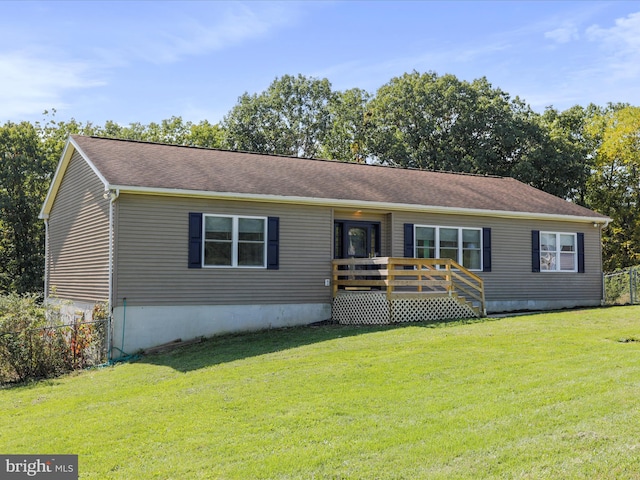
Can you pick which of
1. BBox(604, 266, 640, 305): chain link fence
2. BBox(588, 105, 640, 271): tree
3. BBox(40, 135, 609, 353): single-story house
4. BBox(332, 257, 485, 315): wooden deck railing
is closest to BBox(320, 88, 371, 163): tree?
BBox(588, 105, 640, 271): tree

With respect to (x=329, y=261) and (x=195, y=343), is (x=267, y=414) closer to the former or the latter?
(x=195, y=343)

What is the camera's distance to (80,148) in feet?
50.0

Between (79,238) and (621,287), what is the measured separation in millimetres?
19131

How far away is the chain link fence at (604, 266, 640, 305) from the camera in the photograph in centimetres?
2130

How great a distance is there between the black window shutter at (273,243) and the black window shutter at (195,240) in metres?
1.68

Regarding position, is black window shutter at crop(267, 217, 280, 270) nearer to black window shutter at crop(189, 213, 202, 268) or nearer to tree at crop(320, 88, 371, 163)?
black window shutter at crop(189, 213, 202, 268)

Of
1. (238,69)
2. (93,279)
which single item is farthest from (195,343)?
(238,69)

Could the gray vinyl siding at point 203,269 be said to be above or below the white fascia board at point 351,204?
below

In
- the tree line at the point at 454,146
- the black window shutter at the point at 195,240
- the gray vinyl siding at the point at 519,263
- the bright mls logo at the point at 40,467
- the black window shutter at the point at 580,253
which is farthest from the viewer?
the tree line at the point at 454,146

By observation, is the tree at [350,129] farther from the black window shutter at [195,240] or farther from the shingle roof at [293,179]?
the black window shutter at [195,240]

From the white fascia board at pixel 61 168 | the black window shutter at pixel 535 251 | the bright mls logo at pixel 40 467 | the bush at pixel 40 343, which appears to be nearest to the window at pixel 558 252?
the black window shutter at pixel 535 251

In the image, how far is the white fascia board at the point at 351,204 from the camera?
13.4m

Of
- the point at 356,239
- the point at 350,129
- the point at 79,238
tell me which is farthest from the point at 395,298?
the point at 350,129

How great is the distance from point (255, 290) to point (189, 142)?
23.6 m
